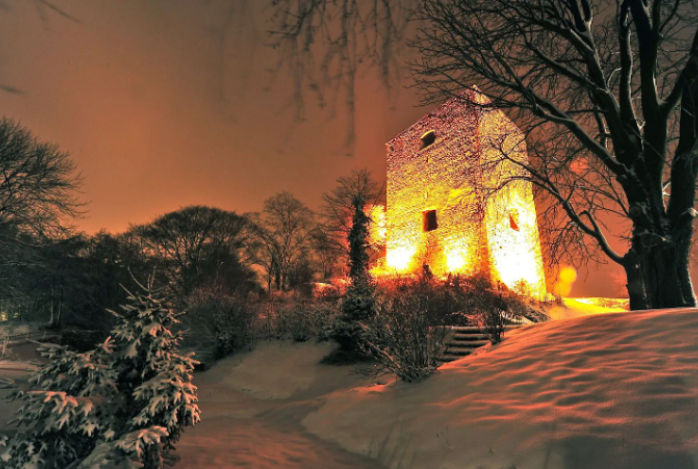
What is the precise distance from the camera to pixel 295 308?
13.3 m

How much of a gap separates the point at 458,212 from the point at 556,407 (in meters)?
13.4

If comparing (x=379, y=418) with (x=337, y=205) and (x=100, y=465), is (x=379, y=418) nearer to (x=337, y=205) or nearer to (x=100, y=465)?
(x=100, y=465)

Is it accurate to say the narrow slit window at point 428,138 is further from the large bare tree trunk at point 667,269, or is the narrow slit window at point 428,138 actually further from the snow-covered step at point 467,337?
Result: the large bare tree trunk at point 667,269

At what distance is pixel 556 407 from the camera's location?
312cm

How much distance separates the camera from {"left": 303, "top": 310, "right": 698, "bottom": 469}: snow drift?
2.48 metres

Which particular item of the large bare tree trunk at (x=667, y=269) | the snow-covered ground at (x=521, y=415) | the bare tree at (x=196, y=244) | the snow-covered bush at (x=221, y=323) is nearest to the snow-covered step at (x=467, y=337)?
the snow-covered ground at (x=521, y=415)

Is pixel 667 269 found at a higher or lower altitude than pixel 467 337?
higher

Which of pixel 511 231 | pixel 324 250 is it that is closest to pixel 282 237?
pixel 324 250

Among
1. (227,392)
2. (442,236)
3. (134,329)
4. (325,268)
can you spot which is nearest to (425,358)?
(134,329)

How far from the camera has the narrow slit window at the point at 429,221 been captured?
56.3ft

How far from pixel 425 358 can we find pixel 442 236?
11800 millimetres

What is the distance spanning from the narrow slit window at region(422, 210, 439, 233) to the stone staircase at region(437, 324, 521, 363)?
29.5ft

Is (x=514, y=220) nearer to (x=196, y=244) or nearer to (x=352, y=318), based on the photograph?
(x=352, y=318)

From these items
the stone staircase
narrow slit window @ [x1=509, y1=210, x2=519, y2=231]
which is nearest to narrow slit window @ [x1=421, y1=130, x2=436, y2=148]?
narrow slit window @ [x1=509, y1=210, x2=519, y2=231]
